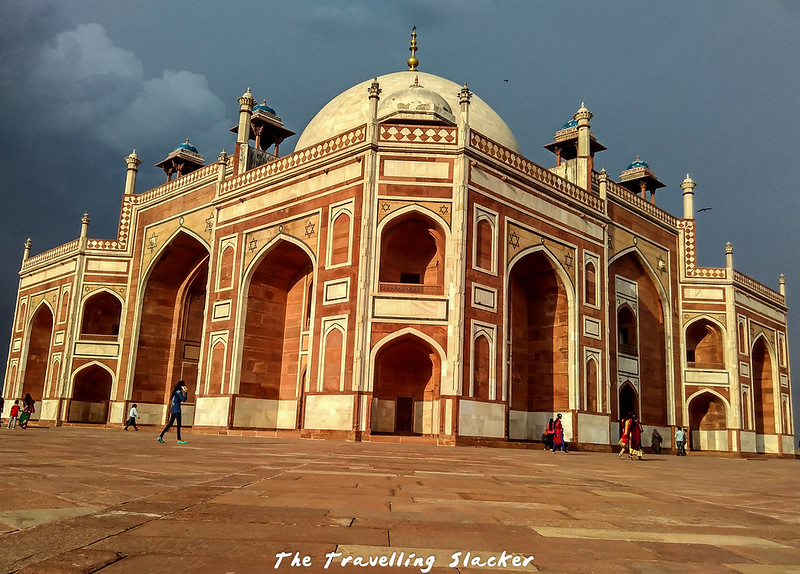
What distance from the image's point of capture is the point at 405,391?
17.9 meters

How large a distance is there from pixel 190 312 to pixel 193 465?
2111 cm

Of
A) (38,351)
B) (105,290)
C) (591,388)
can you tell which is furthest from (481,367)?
(38,351)

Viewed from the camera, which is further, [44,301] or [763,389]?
[763,389]

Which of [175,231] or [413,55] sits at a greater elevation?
[413,55]

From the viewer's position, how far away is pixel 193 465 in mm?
6430

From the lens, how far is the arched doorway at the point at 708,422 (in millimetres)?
26219

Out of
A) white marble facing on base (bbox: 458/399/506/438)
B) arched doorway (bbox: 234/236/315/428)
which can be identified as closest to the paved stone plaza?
white marble facing on base (bbox: 458/399/506/438)

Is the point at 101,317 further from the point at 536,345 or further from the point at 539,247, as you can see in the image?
the point at 539,247

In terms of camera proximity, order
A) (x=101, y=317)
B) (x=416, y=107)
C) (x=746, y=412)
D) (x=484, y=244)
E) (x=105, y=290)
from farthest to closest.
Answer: (x=101, y=317) < (x=105, y=290) < (x=746, y=412) < (x=416, y=107) < (x=484, y=244)

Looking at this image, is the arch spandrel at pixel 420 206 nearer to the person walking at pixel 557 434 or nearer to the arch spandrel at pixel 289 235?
the arch spandrel at pixel 289 235

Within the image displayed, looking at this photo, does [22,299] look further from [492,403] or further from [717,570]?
[717,570]

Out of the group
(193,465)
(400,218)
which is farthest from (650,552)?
(400,218)

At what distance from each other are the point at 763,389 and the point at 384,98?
21277mm

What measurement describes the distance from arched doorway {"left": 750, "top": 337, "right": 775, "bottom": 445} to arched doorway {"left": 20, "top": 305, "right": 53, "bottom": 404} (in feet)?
103
